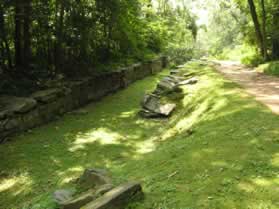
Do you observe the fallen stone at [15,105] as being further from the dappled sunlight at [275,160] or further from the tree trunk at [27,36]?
the dappled sunlight at [275,160]

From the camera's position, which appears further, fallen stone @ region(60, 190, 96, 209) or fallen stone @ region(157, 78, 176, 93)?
fallen stone @ region(157, 78, 176, 93)

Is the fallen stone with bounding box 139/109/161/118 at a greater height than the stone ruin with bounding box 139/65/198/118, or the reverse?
the stone ruin with bounding box 139/65/198/118

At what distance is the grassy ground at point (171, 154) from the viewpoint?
3971 millimetres

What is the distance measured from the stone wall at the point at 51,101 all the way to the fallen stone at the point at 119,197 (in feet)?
17.5

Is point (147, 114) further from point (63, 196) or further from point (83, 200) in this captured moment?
point (83, 200)

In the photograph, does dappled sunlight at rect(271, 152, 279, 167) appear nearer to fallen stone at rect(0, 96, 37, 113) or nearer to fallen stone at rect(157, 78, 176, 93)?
fallen stone at rect(0, 96, 37, 113)

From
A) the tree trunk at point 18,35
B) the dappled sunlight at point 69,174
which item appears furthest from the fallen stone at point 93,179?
the tree trunk at point 18,35

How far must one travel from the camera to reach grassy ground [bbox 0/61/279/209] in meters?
3.97

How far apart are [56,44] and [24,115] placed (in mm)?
3222

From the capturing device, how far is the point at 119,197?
12.4 feet

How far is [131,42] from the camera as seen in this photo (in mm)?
16141

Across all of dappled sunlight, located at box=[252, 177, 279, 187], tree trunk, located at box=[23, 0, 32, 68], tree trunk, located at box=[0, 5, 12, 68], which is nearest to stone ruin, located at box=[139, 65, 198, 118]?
tree trunk, located at box=[23, 0, 32, 68]

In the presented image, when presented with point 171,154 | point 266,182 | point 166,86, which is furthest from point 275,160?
point 166,86

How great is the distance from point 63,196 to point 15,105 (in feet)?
16.0
